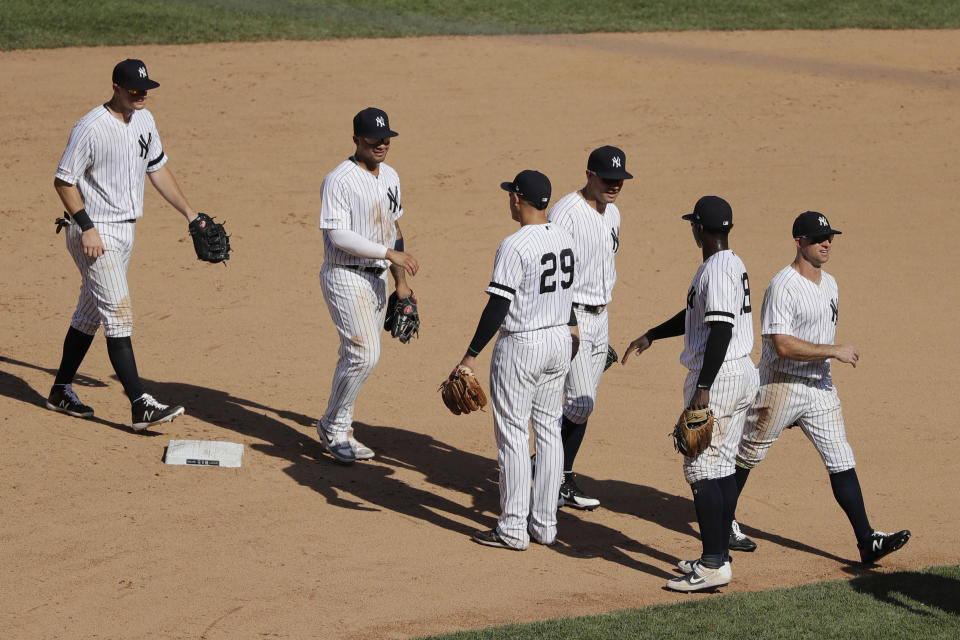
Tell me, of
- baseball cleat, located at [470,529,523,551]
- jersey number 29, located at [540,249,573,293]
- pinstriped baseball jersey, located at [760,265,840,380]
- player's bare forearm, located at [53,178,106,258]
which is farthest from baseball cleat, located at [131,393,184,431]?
pinstriped baseball jersey, located at [760,265,840,380]

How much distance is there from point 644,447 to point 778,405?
181 cm

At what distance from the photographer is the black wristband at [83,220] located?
713 centimetres

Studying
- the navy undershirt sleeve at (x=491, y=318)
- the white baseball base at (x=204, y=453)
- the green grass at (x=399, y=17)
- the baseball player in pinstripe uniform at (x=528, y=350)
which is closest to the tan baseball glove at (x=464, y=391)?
the baseball player in pinstripe uniform at (x=528, y=350)

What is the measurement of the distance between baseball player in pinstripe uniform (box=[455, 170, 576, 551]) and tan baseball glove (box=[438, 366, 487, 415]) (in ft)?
0.23

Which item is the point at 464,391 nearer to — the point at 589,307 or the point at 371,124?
the point at 589,307

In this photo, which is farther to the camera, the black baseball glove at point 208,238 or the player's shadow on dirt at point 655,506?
the black baseball glove at point 208,238

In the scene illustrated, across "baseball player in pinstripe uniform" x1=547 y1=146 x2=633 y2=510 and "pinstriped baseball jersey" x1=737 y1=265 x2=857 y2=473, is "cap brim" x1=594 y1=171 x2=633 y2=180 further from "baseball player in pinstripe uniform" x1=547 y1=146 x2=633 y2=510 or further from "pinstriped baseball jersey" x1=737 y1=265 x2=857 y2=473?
"pinstriped baseball jersey" x1=737 y1=265 x2=857 y2=473

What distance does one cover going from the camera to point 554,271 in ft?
19.9

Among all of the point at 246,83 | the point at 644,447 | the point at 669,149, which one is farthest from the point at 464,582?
the point at 246,83

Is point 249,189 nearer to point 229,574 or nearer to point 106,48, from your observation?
point 106,48

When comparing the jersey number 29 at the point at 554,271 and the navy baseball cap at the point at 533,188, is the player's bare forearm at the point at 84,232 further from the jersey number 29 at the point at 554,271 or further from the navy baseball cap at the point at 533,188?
the jersey number 29 at the point at 554,271

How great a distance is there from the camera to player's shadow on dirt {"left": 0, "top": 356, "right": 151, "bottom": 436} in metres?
7.73

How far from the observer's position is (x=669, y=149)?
45.7ft

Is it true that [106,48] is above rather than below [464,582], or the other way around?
above
